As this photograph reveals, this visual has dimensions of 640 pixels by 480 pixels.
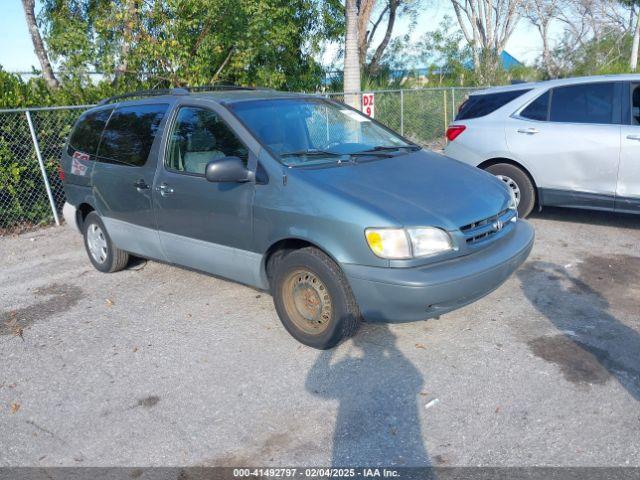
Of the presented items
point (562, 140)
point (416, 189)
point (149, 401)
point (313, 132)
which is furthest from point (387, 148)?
point (562, 140)

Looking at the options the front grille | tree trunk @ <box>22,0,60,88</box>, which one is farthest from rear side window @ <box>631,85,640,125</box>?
tree trunk @ <box>22,0,60,88</box>

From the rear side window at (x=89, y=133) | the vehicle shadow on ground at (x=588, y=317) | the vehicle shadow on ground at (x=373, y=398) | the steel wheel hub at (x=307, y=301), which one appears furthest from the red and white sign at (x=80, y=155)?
the vehicle shadow on ground at (x=588, y=317)

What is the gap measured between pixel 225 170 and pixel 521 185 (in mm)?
4236

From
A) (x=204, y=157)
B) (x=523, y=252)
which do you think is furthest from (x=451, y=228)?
(x=204, y=157)

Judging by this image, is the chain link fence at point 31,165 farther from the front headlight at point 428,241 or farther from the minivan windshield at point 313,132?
the front headlight at point 428,241

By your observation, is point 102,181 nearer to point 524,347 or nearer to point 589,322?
point 524,347

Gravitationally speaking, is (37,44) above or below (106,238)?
above

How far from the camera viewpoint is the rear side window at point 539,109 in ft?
22.0

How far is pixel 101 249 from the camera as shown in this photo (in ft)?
19.6

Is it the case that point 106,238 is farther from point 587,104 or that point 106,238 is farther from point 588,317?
point 587,104

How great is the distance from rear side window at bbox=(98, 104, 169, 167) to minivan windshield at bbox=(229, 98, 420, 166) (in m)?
0.92

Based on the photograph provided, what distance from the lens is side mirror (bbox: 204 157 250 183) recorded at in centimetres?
394

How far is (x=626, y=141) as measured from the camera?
6020 mm

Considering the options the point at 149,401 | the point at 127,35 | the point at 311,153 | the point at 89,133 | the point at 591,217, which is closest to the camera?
the point at 149,401
